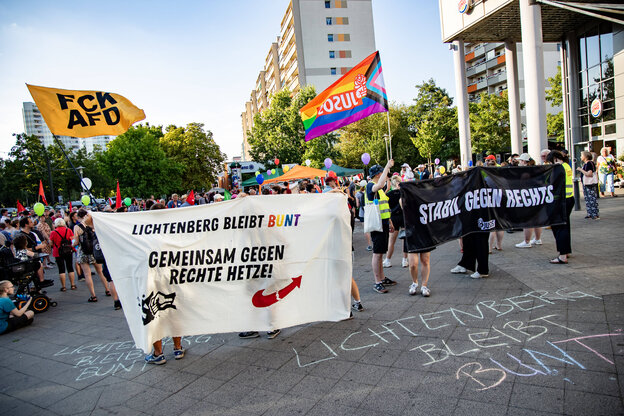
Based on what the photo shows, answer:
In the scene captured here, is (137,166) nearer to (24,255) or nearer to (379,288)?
(24,255)

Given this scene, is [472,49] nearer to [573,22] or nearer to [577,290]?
[573,22]

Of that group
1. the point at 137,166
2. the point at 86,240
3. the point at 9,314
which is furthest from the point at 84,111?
the point at 137,166

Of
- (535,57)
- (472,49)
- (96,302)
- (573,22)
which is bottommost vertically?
(96,302)

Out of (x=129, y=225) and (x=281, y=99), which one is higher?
(x=281, y=99)

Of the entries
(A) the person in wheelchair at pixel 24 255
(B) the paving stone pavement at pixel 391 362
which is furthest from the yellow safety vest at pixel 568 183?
(A) the person in wheelchair at pixel 24 255

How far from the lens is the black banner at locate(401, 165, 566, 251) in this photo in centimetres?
555

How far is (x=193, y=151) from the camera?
4984 centimetres

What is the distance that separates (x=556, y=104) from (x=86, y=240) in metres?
35.1

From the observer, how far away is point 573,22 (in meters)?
21.2

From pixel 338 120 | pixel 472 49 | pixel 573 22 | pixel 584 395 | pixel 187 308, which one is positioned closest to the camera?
pixel 584 395

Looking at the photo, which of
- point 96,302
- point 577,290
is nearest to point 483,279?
point 577,290

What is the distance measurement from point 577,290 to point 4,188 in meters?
62.1

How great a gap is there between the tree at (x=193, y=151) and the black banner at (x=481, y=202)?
46.5 m

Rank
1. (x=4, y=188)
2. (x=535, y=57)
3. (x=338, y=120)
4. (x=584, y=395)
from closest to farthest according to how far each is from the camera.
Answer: (x=584, y=395) < (x=338, y=120) < (x=535, y=57) < (x=4, y=188)
